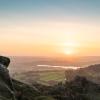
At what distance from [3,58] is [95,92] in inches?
1018

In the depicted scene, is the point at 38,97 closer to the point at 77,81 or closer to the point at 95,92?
the point at 95,92

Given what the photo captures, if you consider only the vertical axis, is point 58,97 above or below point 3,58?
below

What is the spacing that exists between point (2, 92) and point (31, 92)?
13.4 m

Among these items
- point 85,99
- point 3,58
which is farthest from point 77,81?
point 3,58

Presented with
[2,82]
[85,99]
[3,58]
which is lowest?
[85,99]

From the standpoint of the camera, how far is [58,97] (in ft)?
170

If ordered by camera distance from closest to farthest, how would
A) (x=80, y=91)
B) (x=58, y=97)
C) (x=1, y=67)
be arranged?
(x=1, y=67)
(x=58, y=97)
(x=80, y=91)

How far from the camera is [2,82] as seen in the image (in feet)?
119

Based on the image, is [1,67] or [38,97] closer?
[1,67]

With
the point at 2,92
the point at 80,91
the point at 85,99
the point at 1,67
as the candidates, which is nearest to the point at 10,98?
the point at 2,92

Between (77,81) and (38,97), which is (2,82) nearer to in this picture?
(38,97)

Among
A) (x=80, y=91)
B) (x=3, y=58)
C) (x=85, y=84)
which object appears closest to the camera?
(x=3, y=58)

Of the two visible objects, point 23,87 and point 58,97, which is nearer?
point 23,87

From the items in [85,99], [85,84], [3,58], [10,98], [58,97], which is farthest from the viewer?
[85,84]
